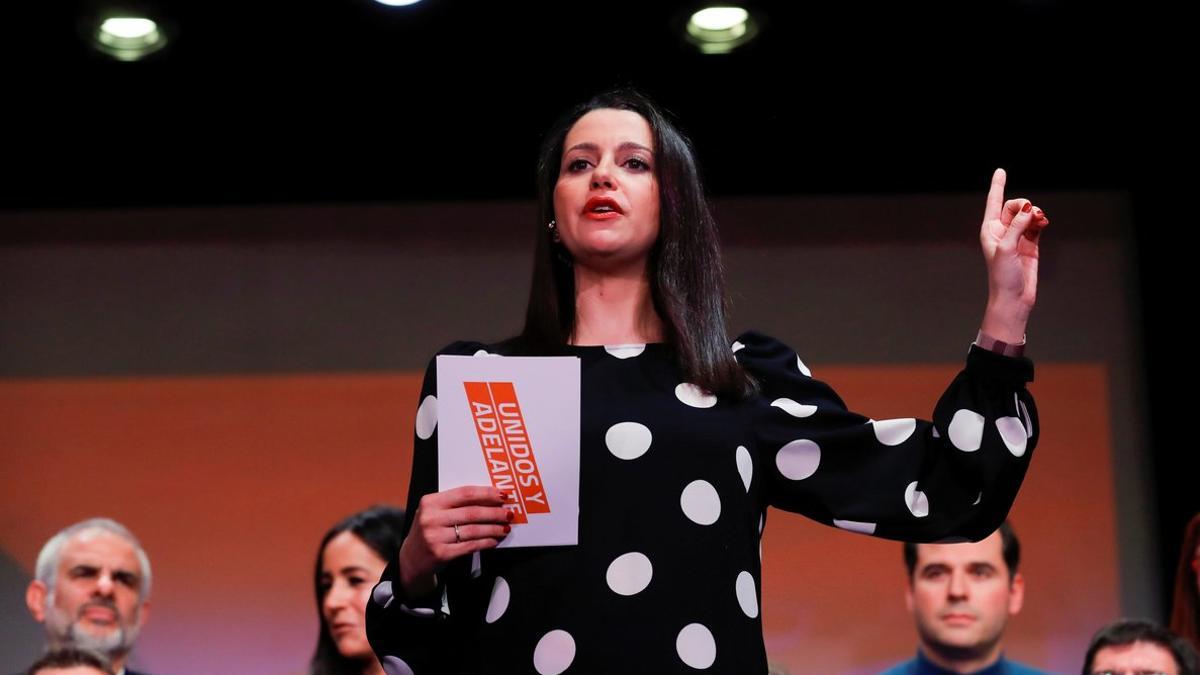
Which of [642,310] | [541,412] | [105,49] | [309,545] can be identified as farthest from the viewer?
[309,545]

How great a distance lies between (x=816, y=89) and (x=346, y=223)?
58.7 inches

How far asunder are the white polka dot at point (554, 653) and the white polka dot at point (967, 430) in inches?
20.8

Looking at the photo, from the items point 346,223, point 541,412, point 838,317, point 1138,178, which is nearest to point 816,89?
point 838,317

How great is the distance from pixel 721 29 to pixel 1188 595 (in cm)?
190

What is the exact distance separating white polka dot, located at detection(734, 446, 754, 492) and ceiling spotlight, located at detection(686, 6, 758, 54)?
92.7 inches

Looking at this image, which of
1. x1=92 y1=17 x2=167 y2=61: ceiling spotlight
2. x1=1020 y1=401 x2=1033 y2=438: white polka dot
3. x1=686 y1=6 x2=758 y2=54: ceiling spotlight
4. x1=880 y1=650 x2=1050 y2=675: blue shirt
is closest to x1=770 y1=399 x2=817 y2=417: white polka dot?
x1=1020 y1=401 x2=1033 y2=438: white polka dot

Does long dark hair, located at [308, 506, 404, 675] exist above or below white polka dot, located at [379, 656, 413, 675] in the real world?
above

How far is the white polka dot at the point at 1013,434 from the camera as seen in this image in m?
1.82

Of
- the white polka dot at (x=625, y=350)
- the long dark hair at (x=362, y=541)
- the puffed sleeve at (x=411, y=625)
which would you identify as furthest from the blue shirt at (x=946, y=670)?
the puffed sleeve at (x=411, y=625)

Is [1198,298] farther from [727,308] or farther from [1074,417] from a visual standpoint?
[727,308]

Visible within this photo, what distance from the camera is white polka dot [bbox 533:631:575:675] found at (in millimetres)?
1725

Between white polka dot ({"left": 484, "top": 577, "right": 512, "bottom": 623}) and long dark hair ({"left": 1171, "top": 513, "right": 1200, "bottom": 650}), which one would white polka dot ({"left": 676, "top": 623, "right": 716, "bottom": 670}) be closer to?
white polka dot ({"left": 484, "top": 577, "right": 512, "bottom": 623})

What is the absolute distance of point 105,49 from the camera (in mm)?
4086

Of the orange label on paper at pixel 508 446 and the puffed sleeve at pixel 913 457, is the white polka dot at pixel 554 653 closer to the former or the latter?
the orange label on paper at pixel 508 446
